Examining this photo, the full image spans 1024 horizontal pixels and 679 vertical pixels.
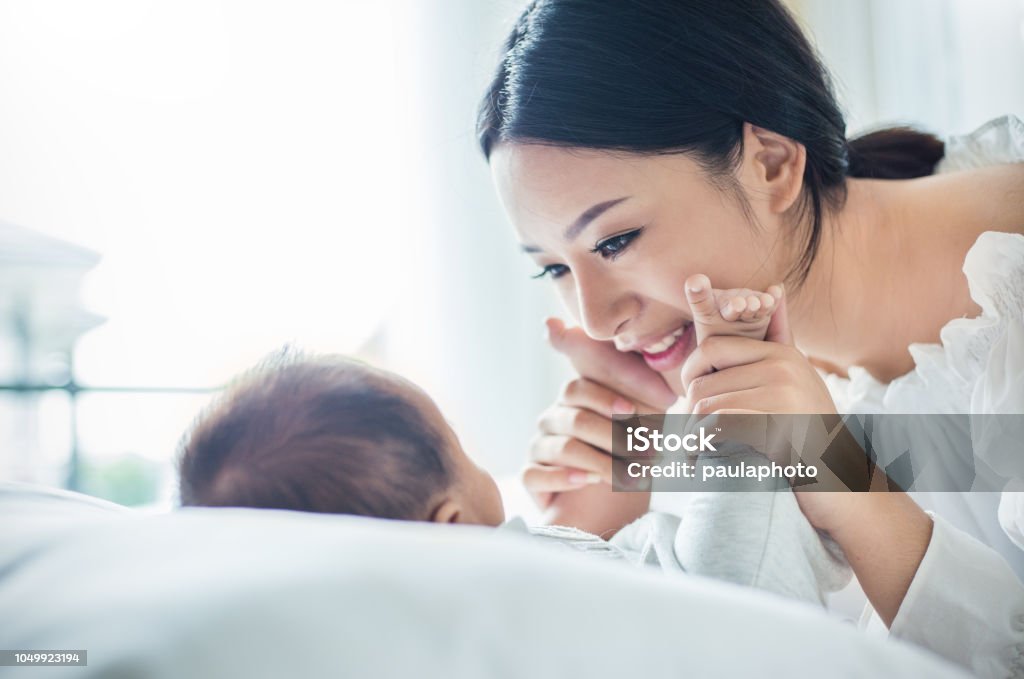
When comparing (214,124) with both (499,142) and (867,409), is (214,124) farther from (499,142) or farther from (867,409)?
(867,409)

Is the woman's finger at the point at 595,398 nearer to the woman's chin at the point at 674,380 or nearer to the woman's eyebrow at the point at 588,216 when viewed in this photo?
the woman's chin at the point at 674,380

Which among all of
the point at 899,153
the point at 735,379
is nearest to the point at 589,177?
the point at 735,379

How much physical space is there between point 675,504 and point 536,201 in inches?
15.4

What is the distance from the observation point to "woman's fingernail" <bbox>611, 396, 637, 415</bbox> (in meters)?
0.96

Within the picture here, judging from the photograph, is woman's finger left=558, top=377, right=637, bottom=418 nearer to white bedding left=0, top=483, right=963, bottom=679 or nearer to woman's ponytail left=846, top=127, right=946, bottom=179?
woman's ponytail left=846, top=127, right=946, bottom=179

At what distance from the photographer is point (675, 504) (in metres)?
0.96

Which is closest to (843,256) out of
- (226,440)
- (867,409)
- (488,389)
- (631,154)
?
(867,409)

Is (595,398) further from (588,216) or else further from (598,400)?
(588,216)

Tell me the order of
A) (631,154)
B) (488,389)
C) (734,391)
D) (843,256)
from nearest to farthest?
1. (734,391)
2. (631,154)
3. (843,256)
4. (488,389)

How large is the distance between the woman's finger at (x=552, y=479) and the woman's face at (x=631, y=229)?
0.54ft

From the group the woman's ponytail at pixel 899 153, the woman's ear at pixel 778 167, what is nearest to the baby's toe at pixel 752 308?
the woman's ear at pixel 778 167

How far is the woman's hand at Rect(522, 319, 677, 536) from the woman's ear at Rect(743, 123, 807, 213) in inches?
9.6

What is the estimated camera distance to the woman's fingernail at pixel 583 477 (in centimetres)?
94

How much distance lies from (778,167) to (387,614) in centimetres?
72
